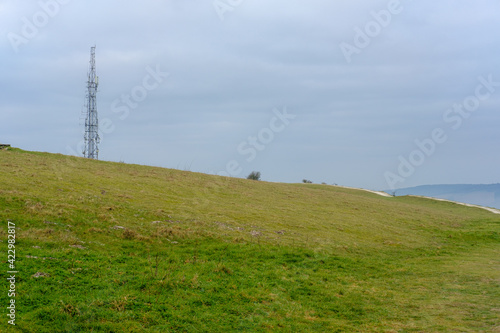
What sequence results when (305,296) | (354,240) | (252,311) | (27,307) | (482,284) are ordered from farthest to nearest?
(354,240) < (482,284) < (305,296) < (252,311) < (27,307)

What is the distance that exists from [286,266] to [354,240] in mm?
9446

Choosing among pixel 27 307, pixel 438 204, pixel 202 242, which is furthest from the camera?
pixel 438 204

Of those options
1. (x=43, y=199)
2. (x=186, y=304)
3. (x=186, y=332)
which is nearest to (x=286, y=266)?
(x=186, y=304)

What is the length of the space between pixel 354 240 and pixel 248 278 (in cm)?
1245

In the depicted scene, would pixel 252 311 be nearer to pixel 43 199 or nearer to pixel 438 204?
pixel 43 199

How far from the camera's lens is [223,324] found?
33.4 feet

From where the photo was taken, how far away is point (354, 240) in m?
24.4

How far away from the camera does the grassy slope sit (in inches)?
398

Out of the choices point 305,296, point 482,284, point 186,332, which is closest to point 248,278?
point 305,296

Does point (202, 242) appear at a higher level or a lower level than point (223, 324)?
higher

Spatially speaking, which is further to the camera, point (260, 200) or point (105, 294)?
point (260, 200)

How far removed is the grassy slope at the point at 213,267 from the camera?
33.2 ft

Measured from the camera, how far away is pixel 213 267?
14.2 metres

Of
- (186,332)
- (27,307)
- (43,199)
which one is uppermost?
(43,199)
